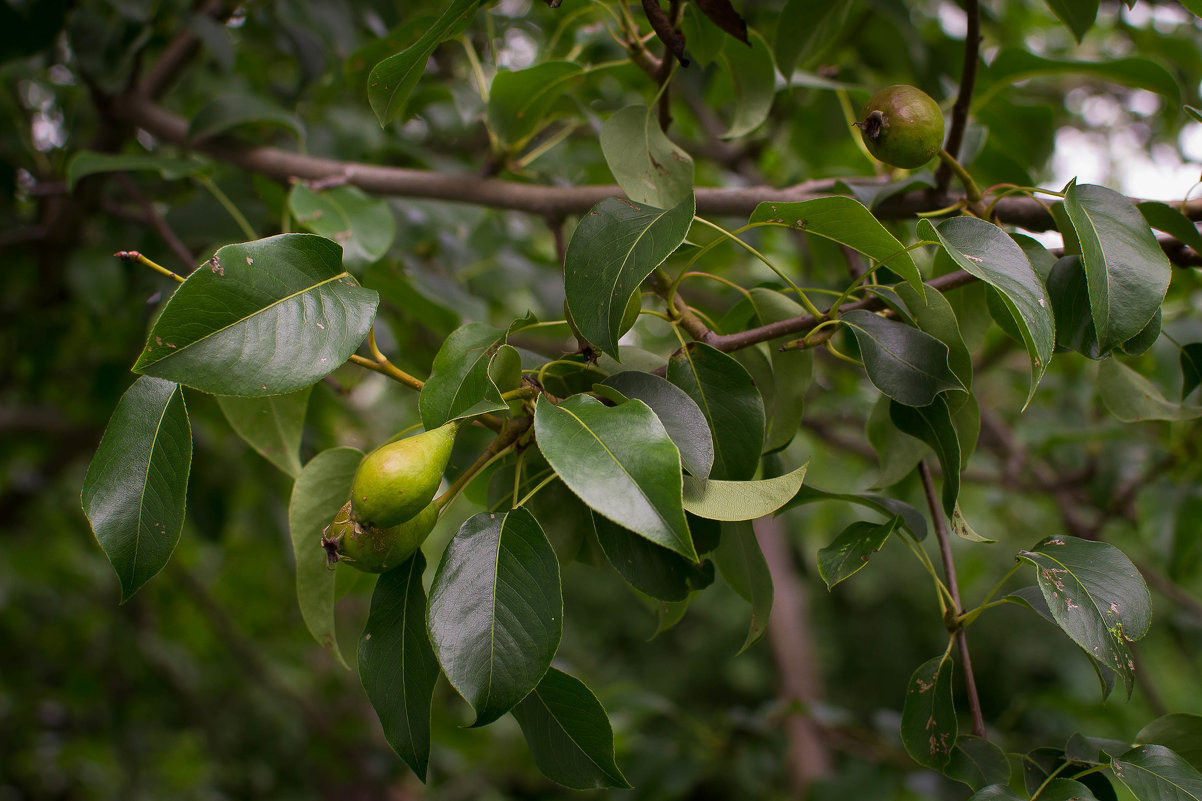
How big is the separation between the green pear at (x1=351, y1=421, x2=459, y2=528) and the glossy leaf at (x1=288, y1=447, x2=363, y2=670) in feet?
0.42

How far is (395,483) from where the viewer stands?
410mm

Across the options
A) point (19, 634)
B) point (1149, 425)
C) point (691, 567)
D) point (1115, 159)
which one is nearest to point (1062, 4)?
point (691, 567)

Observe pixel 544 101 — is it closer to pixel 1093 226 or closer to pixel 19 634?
pixel 1093 226

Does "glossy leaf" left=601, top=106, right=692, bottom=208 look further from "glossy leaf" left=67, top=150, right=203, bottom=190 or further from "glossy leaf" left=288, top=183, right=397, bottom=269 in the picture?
"glossy leaf" left=67, top=150, right=203, bottom=190

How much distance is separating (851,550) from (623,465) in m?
0.20

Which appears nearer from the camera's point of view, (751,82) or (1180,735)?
(1180,735)

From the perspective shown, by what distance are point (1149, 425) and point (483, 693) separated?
5.31 ft

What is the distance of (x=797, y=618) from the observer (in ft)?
7.19

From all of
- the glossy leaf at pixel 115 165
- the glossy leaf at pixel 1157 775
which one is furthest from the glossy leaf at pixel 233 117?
the glossy leaf at pixel 1157 775

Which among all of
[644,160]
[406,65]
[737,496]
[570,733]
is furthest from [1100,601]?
[406,65]

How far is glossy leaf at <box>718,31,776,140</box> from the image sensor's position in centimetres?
74

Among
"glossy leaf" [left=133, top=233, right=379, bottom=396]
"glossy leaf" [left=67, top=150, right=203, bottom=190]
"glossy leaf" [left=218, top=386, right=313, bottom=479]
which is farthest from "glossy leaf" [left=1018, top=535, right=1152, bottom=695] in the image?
"glossy leaf" [left=67, top=150, right=203, bottom=190]

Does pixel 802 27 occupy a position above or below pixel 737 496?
above

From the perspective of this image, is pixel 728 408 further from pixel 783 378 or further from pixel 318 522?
pixel 318 522
